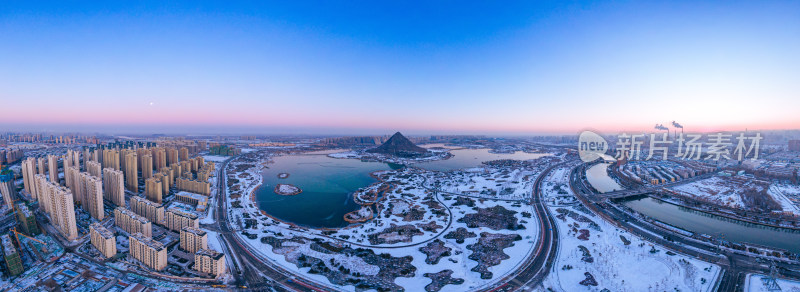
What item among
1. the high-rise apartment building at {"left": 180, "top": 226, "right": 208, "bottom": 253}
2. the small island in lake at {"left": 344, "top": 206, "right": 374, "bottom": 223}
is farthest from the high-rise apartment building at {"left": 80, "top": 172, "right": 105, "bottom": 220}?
the small island in lake at {"left": 344, "top": 206, "right": 374, "bottom": 223}

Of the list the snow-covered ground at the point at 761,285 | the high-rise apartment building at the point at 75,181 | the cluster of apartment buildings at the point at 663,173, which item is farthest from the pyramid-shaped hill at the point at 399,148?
the snow-covered ground at the point at 761,285

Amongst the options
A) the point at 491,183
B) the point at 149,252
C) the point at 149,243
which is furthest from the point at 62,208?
the point at 491,183

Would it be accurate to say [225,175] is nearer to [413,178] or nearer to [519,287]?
[413,178]

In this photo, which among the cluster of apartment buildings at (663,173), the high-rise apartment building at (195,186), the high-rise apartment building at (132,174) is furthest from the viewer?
the cluster of apartment buildings at (663,173)

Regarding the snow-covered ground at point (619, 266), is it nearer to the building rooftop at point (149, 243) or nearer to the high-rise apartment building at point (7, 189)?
the building rooftop at point (149, 243)

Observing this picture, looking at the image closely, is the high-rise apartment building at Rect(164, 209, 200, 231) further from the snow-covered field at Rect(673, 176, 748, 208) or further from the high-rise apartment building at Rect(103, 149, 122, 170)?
the snow-covered field at Rect(673, 176, 748, 208)

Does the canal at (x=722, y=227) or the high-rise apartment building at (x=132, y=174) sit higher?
the high-rise apartment building at (x=132, y=174)

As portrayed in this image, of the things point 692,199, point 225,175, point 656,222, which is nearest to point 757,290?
point 656,222
